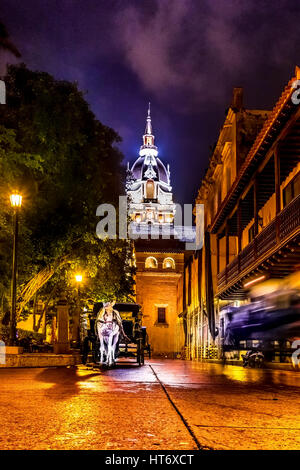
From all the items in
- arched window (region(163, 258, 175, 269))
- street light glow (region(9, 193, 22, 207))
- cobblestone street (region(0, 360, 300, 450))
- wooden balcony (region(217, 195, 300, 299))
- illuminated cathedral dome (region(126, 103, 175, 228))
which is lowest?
cobblestone street (region(0, 360, 300, 450))

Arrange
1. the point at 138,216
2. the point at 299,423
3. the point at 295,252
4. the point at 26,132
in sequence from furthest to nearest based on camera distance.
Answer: the point at 138,216 < the point at 26,132 < the point at 295,252 < the point at 299,423

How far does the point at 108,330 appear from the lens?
1402cm

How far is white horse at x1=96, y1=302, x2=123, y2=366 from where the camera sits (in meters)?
14.0

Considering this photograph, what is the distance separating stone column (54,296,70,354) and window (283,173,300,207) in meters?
9.54

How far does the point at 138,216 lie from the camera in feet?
444

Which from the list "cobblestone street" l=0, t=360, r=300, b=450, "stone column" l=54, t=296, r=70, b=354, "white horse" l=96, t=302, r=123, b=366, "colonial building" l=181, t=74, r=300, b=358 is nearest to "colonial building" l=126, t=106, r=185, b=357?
"colonial building" l=181, t=74, r=300, b=358

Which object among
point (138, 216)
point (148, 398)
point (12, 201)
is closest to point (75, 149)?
point (12, 201)

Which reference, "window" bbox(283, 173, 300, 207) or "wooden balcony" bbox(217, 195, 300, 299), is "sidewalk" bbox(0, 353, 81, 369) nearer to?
"wooden balcony" bbox(217, 195, 300, 299)

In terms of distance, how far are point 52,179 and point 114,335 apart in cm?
824

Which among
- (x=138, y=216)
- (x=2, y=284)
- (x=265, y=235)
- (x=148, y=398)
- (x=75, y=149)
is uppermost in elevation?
(x=138, y=216)

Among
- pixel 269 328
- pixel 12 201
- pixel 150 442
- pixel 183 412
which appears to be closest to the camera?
pixel 150 442

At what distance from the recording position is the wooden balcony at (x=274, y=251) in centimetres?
1420
